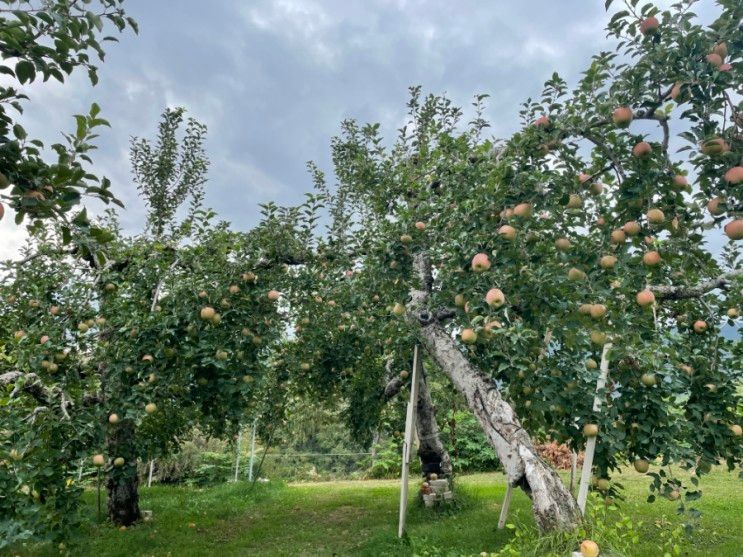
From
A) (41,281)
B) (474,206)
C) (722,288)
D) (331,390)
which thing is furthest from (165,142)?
(722,288)

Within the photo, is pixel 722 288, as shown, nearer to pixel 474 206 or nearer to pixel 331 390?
pixel 474 206

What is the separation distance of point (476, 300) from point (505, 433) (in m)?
1.09

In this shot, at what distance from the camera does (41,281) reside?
6395 millimetres

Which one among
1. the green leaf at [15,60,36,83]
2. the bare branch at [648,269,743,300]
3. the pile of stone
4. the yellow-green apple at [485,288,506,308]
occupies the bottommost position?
the pile of stone

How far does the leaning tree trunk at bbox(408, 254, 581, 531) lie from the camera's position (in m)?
3.24

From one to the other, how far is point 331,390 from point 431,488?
2353 mm

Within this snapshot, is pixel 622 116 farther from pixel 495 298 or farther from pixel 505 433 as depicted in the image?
pixel 505 433

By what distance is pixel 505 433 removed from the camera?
3779 millimetres

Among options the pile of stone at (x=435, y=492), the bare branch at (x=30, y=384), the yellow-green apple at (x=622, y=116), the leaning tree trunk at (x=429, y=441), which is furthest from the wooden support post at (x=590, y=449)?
the bare branch at (x=30, y=384)

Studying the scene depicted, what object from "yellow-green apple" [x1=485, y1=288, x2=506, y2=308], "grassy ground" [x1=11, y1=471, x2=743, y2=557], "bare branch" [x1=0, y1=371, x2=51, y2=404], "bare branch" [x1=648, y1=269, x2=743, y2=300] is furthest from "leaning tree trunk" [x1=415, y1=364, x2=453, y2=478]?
"bare branch" [x1=0, y1=371, x2=51, y2=404]

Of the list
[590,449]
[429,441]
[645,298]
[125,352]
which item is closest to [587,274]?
[645,298]

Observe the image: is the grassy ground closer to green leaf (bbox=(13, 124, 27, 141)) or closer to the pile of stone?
the pile of stone

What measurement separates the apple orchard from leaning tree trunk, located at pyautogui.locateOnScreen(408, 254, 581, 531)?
0.01m

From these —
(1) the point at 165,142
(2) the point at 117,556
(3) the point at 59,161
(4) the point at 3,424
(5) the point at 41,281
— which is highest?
(1) the point at 165,142
